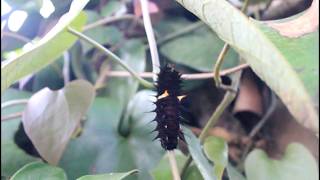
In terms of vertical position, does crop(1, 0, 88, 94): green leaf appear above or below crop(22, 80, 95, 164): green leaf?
above

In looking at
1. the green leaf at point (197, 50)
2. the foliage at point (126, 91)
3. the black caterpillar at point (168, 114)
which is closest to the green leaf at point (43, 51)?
the foliage at point (126, 91)

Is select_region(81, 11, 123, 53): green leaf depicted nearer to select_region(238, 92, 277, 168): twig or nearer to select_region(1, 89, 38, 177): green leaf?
select_region(1, 89, 38, 177): green leaf

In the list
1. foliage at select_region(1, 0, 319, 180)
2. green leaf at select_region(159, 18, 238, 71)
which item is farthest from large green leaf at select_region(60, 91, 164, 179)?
green leaf at select_region(159, 18, 238, 71)

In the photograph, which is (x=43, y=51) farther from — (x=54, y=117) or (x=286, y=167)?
(x=286, y=167)

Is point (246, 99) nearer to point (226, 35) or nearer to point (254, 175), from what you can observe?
point (254, 175)

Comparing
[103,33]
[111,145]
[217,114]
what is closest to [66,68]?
[103,33]

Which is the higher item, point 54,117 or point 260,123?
point 54,117

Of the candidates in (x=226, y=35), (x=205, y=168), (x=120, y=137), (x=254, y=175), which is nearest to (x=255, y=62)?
(x=226, y=35)
